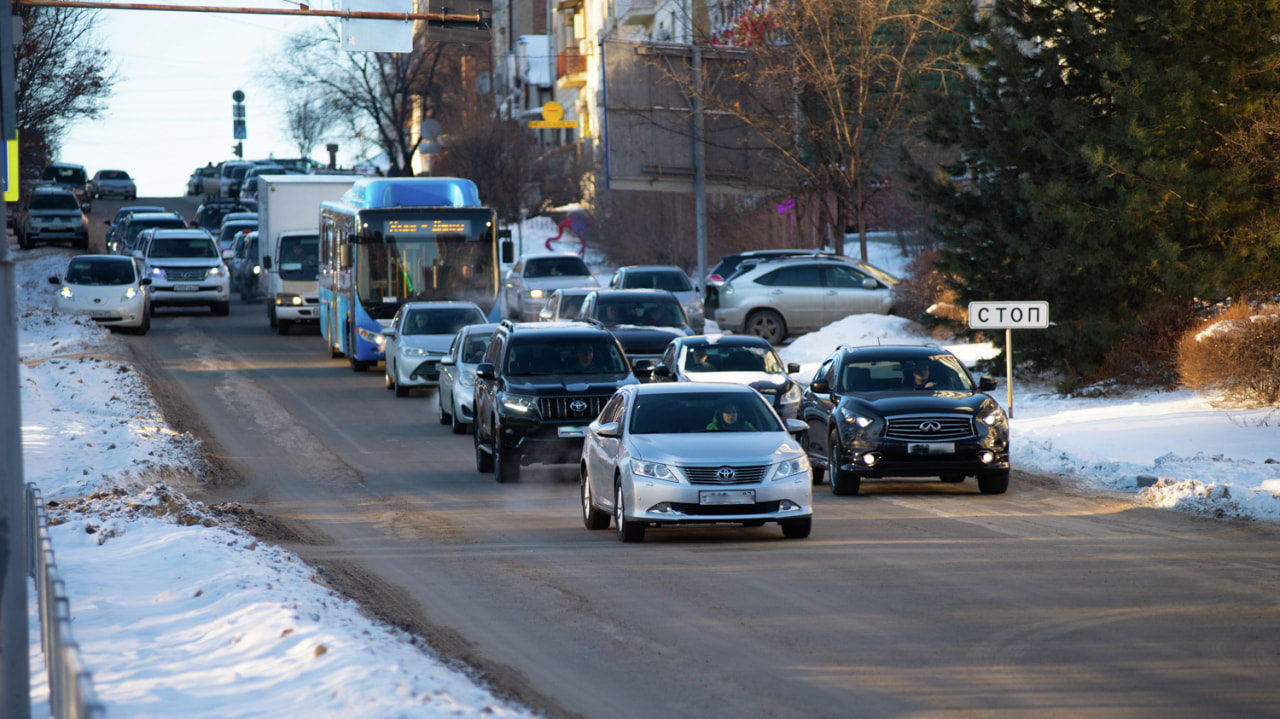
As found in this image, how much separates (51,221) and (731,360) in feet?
158

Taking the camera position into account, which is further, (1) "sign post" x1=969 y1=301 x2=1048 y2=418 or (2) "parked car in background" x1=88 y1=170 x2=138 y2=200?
(2) "parked car in background" x1=88 y1=170 x2=138 y2=200

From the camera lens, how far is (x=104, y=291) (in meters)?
38.3

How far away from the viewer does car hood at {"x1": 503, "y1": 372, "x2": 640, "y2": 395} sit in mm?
18391

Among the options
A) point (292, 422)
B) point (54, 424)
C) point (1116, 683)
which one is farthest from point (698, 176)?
point (1116, 683)

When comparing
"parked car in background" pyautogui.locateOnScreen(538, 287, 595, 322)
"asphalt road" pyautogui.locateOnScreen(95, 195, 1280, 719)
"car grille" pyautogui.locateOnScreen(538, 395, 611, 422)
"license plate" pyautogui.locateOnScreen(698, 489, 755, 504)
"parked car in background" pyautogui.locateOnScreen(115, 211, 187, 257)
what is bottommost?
"asphalt road" pyautogui.locateOnScreen(95, 195, 1280, 719)

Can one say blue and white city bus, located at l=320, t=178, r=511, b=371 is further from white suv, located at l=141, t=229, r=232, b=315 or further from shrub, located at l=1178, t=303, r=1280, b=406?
white suv, located at l=141, t=229, r=232, b=315

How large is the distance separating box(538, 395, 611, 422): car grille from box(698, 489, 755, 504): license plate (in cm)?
487

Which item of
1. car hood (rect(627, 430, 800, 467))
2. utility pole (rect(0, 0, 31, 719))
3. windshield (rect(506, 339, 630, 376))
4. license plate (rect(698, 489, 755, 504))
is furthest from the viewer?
windshield (rect(506, 339, 630, 376))

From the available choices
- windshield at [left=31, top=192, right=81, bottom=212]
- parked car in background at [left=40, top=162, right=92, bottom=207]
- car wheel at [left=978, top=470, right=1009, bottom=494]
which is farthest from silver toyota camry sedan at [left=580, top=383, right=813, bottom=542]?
parked car in background at [left=40, top=162, right=92, bottom=207]

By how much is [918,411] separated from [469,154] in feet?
170

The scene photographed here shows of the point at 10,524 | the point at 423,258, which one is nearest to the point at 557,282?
the point at 423,258

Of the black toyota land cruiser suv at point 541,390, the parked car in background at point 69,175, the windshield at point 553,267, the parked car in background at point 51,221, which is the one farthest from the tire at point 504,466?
the parked car in background at point 69,175

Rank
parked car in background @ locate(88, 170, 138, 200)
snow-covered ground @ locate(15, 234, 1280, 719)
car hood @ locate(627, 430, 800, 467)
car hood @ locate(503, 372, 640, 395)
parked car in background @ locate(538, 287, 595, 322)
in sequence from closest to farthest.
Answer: snow-covered ground @ locate(15, 234, 1280, 719), car hood @ locate(627, 430, 800, 467), car hood @ locate(503, 372, 640, 395), parked car in background @ locate(538, 287, 595, 322), parked car in background @ locate(88, 170, 138, 200)

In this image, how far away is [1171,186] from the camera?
74.6 ft
